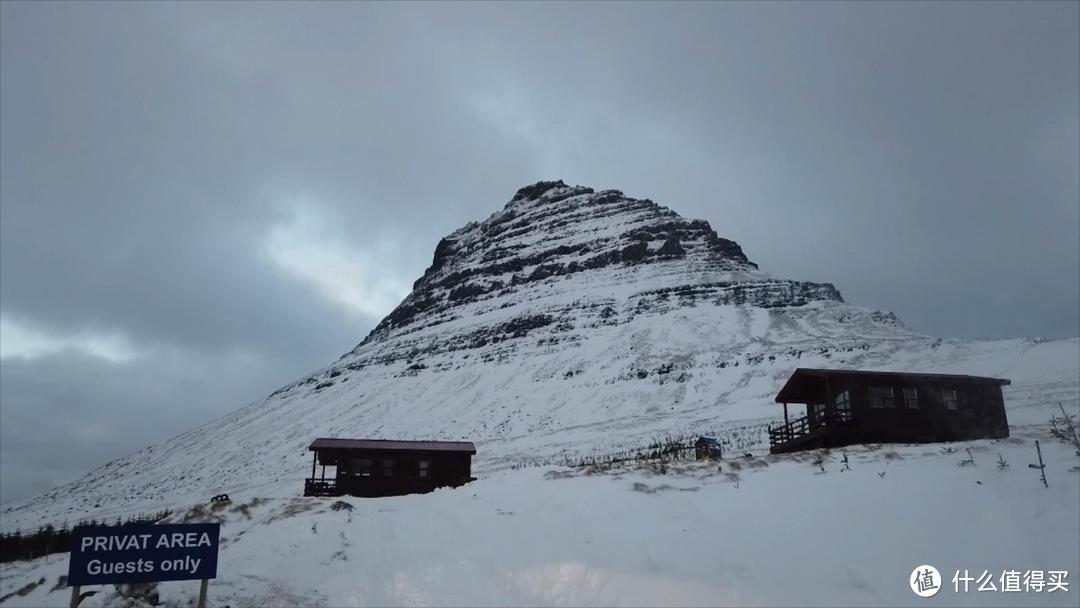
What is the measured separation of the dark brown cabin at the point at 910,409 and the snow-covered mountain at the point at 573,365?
5542 millimetres

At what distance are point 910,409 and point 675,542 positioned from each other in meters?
17.4

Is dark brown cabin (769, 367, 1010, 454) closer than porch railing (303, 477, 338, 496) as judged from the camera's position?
Yes

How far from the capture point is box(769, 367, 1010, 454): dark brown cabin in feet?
84.6

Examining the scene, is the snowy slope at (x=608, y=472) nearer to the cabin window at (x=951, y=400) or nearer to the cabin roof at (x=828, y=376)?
the cabin roof at (x=828, y=376)

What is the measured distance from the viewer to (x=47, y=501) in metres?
69.3

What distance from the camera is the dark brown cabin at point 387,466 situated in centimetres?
3139

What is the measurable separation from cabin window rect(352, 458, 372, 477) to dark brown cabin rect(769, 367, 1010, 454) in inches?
737

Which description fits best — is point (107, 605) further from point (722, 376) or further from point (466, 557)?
point (722, 376)

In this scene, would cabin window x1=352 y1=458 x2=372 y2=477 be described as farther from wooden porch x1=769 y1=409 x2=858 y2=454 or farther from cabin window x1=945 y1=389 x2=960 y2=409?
cabin window x1=945 y1=389 x2=960 y2=409

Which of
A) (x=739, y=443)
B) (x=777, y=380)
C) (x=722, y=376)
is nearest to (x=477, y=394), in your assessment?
(x=722, y=376)

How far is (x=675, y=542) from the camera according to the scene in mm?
12797

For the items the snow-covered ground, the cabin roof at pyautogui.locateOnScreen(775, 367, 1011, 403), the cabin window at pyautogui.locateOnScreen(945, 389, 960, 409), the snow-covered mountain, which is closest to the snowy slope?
the snow-covered ground

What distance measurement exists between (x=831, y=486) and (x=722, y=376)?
5031 cm

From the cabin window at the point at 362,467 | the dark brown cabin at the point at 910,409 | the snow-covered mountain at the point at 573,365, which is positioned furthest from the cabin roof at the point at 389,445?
the dark brown cabin at the point at 910,409
